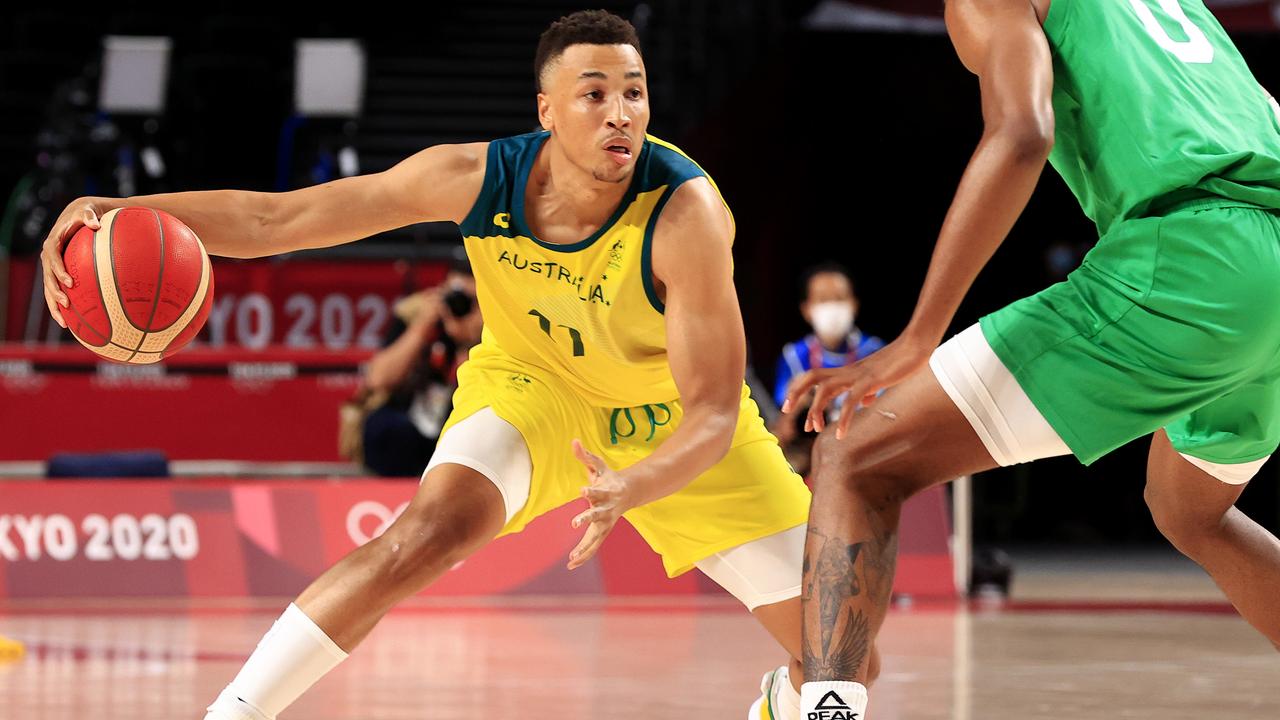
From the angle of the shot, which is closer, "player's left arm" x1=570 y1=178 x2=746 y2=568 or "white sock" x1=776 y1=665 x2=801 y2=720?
"player's left arm" x1=570 y1=178 x2=746 y2=568

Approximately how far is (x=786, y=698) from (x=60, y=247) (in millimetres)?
1980

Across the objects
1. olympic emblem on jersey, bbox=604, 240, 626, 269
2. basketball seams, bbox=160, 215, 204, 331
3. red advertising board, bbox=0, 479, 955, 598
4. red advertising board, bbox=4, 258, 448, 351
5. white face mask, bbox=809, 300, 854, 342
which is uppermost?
olympic emblem on jersey, bbox=604, 240, 626, 269

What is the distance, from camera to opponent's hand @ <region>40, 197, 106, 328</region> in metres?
3.64

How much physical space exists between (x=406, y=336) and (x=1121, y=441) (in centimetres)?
615

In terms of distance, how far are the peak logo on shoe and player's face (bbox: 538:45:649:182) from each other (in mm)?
1334

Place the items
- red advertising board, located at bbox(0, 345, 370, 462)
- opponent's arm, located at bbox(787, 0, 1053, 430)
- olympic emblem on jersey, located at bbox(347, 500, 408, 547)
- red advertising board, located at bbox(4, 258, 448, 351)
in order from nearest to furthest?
1. opponent's arm, located at bbox(787, 0, 1053, 430)
2. olympic emblem on jersey, located at bbox(347, 500, 408, 547)
3. red advertising board, located at bbox(0, 345, 370, 462)
4. red advertising board, located at bbox(4, 258, 448, 351)

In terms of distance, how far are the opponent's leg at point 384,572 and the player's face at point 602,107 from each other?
69cm

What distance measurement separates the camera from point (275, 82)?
1438 cm

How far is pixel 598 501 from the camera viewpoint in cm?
320

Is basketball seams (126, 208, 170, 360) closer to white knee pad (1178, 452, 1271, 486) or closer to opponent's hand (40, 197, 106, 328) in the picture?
opponent's hand (40, 197, 106, 328)

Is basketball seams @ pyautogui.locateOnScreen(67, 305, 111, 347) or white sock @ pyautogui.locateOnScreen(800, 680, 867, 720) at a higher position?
basketball seams @ pyautogui.locateOnScreen(67, 305, 111, 347)

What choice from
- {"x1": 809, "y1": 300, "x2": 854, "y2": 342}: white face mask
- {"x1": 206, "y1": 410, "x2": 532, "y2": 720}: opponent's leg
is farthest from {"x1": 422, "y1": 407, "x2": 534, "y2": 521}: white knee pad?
{"x1": 809, "y1": 300, "x2": 854, "y2": 342}: white face mask

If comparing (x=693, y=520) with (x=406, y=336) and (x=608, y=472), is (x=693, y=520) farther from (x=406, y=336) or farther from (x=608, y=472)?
(x=406, y=336)

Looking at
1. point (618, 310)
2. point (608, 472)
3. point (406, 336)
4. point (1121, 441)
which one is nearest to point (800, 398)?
point (608, 472)
